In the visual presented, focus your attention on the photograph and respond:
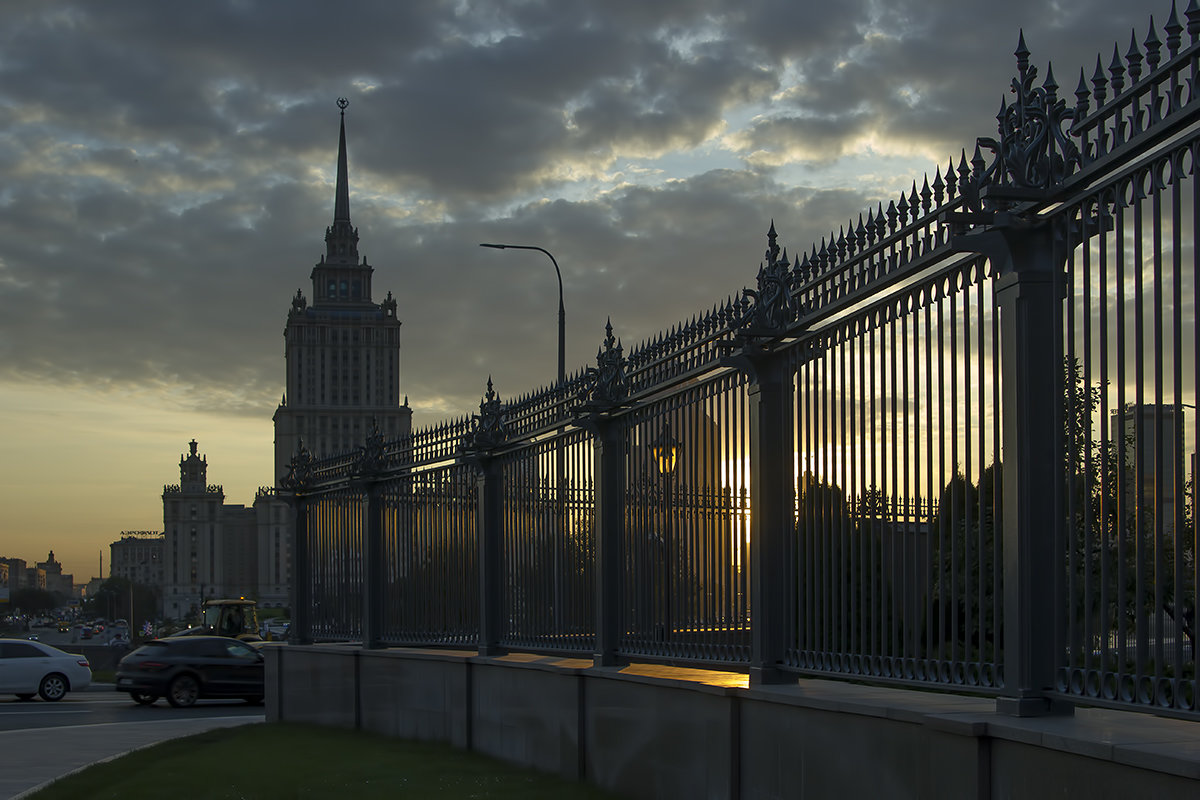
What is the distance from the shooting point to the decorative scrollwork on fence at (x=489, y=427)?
1380 cm

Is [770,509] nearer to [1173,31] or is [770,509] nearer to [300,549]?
[1173,31]

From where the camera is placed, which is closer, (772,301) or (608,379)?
(772,301)

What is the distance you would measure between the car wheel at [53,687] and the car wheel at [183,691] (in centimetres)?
283

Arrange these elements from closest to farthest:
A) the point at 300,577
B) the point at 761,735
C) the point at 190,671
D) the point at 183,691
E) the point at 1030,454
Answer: the point at 1030,454
the point at 761,735
the point at 300,577
the point at 183,691
the point at 190,671

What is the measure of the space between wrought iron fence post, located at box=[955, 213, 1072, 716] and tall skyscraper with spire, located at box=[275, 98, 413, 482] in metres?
164

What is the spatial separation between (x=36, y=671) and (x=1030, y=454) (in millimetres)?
27764

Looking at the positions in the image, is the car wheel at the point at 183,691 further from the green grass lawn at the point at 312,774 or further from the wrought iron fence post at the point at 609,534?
the wrought iron fence post at the point at 609,534

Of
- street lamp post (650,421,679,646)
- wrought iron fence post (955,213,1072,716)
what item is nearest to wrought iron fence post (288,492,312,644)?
street lamp post (650,421,679,646)

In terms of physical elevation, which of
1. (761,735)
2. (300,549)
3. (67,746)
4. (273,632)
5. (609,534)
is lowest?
(273,632)

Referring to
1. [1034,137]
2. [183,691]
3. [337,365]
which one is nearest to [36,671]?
[183,691]

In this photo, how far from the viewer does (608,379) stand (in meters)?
11.2

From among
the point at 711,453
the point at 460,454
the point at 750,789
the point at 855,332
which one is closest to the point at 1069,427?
the point at 855,332

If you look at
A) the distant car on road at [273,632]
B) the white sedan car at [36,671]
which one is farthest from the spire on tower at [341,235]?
the white sedan car at [36,671]

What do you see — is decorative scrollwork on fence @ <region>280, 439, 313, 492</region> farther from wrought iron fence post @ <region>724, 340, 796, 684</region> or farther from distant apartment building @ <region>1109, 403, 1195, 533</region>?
distant apartment building @ <region>1109, 403, 1195, 533</region>
